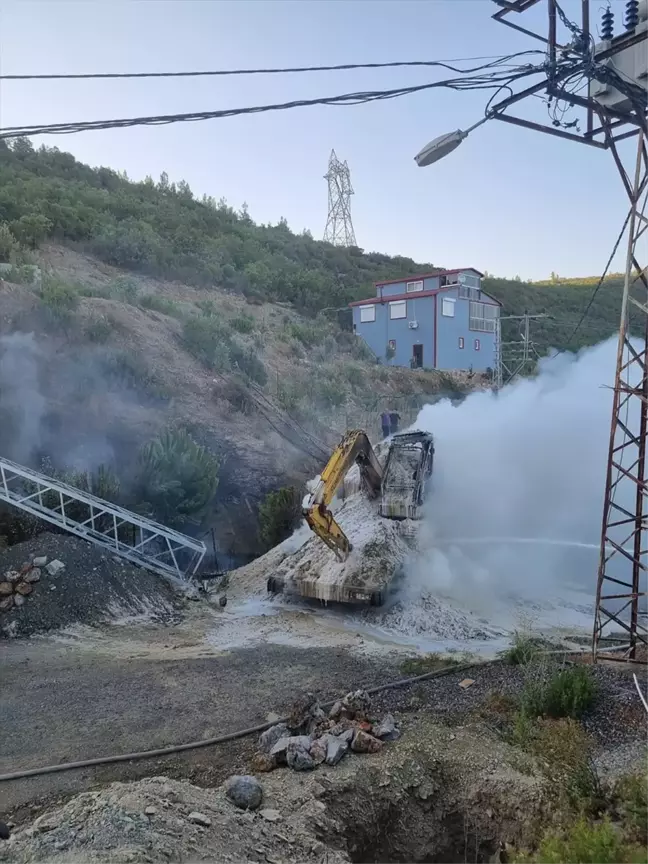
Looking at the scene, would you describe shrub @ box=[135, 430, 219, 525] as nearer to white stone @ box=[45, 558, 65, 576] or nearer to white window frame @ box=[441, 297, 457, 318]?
white stone @ box=[45, 558, 65, 576]

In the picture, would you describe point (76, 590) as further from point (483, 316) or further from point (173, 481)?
point (483, 316)

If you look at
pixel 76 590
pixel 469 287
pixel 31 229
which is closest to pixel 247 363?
pixel 31 229

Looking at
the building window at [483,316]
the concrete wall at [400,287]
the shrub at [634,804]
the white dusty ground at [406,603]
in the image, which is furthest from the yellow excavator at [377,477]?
the building window at [483,316]

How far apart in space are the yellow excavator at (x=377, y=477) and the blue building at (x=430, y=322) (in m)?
23.6

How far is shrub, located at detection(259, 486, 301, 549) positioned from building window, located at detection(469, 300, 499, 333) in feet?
84.3

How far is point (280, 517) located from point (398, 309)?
24222 mm

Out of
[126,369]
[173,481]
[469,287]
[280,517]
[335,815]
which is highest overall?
[469,287]

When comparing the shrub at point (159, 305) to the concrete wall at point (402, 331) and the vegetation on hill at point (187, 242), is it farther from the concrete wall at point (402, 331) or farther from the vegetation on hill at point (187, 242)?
the concrete wall at point (402, 331)

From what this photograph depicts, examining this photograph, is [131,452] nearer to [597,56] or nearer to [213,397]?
[213,397]

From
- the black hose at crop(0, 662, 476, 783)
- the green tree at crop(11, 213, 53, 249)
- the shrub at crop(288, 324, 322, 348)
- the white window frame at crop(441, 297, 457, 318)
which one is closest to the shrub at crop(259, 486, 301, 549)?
the black hose at crop(0, 662, 476, 783)

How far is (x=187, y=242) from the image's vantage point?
38.4m

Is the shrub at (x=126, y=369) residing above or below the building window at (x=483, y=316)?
below

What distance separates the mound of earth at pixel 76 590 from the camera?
11.4m

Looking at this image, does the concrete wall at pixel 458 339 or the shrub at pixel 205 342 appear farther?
the concrete wall at pixel 458 339
